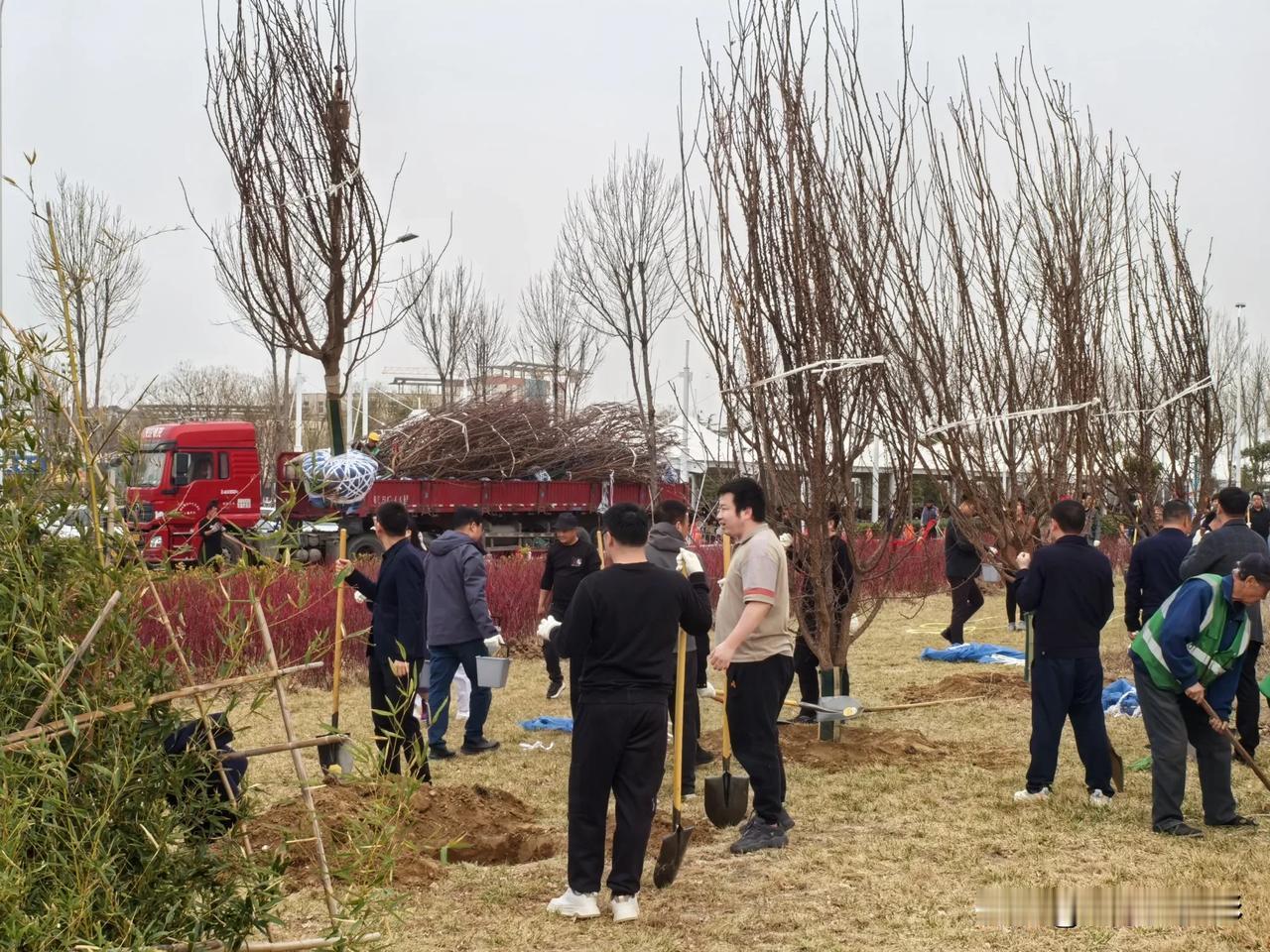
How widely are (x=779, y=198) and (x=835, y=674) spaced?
11.3 feet

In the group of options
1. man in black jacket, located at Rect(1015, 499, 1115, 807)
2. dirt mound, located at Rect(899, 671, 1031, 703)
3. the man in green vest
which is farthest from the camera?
dirt mound, located at Rect(899, 671, 1031, 703)

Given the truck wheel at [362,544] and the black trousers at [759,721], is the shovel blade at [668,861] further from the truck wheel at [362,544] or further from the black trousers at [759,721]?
the truck wheel at [362,544]

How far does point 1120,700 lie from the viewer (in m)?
10.4

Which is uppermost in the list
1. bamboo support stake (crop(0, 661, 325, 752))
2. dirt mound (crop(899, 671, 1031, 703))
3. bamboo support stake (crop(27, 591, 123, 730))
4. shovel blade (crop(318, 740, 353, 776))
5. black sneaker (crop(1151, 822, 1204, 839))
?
bamboo support stake (crop(27, 591, 123, 730))

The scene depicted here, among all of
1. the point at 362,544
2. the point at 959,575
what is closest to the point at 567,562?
the point at 959,575

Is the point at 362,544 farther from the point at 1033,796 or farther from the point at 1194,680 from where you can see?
the point at 1194,680

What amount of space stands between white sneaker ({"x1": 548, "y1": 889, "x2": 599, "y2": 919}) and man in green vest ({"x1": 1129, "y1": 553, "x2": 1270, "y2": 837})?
2971 mm

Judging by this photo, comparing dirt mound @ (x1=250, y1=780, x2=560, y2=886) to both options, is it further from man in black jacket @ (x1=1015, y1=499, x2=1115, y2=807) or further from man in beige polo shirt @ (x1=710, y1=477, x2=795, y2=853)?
man in black jacket @ (x1=1015, y1=499, x2=1115, y2=807)

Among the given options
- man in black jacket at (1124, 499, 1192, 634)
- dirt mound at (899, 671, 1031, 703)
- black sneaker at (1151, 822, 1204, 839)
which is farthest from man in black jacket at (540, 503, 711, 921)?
dirt mound at (899, 671, 1031, 703)

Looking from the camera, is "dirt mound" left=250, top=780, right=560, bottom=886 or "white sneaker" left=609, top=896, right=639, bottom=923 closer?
"white sneaker" left=609, top=896, right=639, bottom=923

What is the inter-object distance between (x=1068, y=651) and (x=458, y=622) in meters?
4.06

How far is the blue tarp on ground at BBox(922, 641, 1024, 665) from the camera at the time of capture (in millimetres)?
13898

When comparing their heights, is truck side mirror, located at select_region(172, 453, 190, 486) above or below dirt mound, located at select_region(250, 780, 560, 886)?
above

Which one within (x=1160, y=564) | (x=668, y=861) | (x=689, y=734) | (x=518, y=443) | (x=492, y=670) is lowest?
(x=668, y=861)
